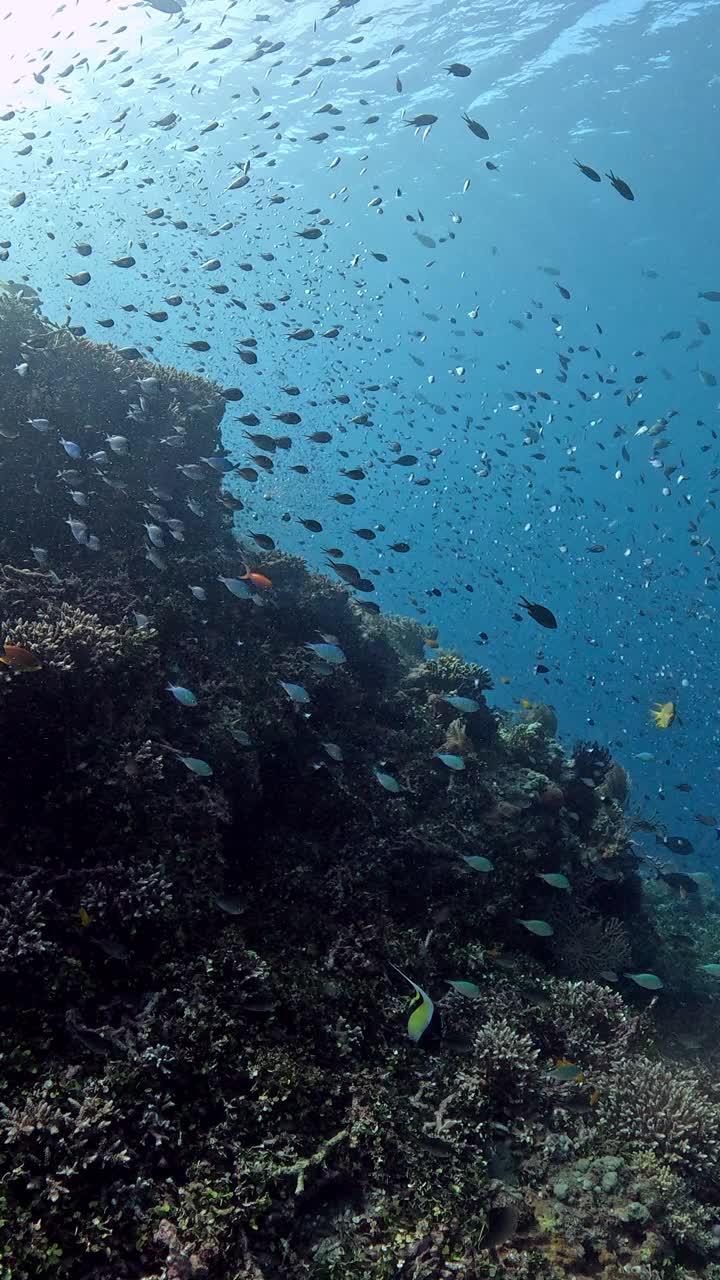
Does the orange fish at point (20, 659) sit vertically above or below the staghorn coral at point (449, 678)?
above

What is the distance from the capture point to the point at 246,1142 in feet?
13.7

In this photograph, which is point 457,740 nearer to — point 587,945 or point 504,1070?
point 587,945

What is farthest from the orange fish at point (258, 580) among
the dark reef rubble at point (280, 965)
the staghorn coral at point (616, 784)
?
the staghorn coral at point (616, 784)

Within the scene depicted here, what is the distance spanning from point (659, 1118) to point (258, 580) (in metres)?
7.46

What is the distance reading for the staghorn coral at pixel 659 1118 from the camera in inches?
204

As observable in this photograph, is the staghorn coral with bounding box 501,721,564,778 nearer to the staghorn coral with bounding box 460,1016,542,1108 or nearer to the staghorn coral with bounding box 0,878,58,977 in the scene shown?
the staghorn coral with bounding box 460,1016,542,1108

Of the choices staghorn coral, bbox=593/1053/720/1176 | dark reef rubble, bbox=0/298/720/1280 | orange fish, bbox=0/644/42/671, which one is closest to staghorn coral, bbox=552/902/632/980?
dark reef rubble, bbox=0/298/720/1280

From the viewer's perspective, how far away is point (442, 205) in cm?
4944

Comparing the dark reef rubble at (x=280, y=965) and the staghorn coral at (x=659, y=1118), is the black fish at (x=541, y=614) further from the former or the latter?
the staghorn coral at (x=659, y=1118)

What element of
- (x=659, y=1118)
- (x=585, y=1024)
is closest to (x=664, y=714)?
(x=585, y=1024)

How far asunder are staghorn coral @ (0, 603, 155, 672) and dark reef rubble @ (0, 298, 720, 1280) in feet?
0.11

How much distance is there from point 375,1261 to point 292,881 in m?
3.24

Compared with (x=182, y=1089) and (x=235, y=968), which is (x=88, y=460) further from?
(x=182, y=1089)

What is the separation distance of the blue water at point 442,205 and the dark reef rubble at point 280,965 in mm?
3898
